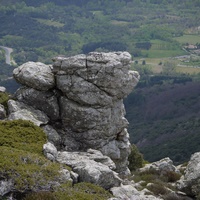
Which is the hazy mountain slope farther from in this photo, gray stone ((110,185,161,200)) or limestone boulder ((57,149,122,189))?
gray stone ((110,185,161,200))

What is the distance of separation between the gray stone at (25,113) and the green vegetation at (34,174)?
13.5ft

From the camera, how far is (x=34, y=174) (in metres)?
18.0

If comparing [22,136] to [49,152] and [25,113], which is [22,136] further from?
[25,113]

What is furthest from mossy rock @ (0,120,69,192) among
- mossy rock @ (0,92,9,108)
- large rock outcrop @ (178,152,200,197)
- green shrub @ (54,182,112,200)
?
large rock outcrop @ (178,152,200,197)

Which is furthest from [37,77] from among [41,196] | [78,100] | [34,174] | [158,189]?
[41,196]

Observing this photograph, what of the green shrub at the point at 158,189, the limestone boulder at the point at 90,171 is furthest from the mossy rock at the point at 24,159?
the green shrub at the point at 158,189

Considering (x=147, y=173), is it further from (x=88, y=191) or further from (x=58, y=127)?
(x=88, y=191)

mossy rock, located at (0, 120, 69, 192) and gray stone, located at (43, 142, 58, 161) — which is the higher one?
mossy rock, located at (0, 120, 69, 192)

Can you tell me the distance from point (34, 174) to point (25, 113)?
28.2 ft

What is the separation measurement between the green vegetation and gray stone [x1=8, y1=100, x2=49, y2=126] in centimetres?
411

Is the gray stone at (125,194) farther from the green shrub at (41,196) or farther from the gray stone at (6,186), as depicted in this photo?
the gray stone at (6,186)

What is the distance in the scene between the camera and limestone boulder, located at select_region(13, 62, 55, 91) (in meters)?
27.3

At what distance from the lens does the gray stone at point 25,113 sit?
25.4 meters

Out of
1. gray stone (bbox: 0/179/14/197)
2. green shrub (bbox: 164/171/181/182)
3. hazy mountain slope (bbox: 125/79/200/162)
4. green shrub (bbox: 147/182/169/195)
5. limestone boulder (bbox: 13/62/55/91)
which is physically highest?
limestone boulder (bbox: 13/62/55/91)
